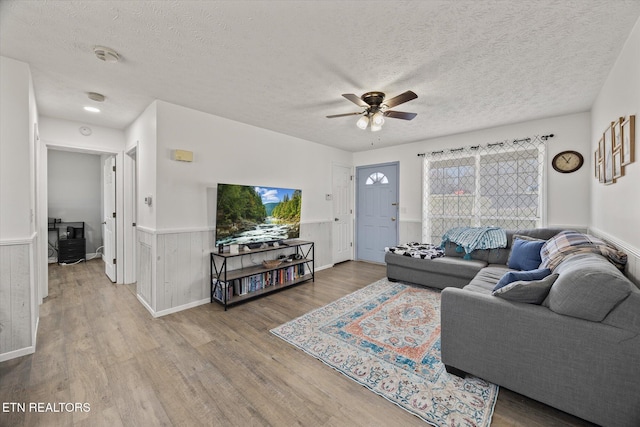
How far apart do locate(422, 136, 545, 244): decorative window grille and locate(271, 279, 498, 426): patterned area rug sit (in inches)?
63.1

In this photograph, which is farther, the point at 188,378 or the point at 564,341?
the point at 188,378

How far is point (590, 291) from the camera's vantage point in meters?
1.46

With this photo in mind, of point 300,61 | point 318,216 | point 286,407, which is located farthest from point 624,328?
point 318,216

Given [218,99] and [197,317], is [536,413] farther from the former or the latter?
[218,99]

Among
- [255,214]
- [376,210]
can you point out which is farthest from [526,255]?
[255,214]

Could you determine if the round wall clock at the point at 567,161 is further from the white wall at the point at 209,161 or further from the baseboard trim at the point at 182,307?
the baseboard trim at the point at 182,307

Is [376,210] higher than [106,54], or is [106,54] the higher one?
[106,54]

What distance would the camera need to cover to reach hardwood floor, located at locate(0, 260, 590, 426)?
1587mm

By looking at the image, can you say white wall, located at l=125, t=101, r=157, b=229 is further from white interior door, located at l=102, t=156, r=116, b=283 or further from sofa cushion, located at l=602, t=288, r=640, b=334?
sofa cushion, located at l=602, t=288, r=640, b=334

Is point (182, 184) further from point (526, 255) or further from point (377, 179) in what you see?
point (526, 255)

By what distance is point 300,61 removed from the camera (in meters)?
2.17

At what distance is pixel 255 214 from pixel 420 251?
255 centimetres

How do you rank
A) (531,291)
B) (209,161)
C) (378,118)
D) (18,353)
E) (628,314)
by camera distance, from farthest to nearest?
(209,161) < (378,118) < (18,353) < (531,291) < (628,314)

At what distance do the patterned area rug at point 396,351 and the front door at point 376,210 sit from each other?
6.40 feet
